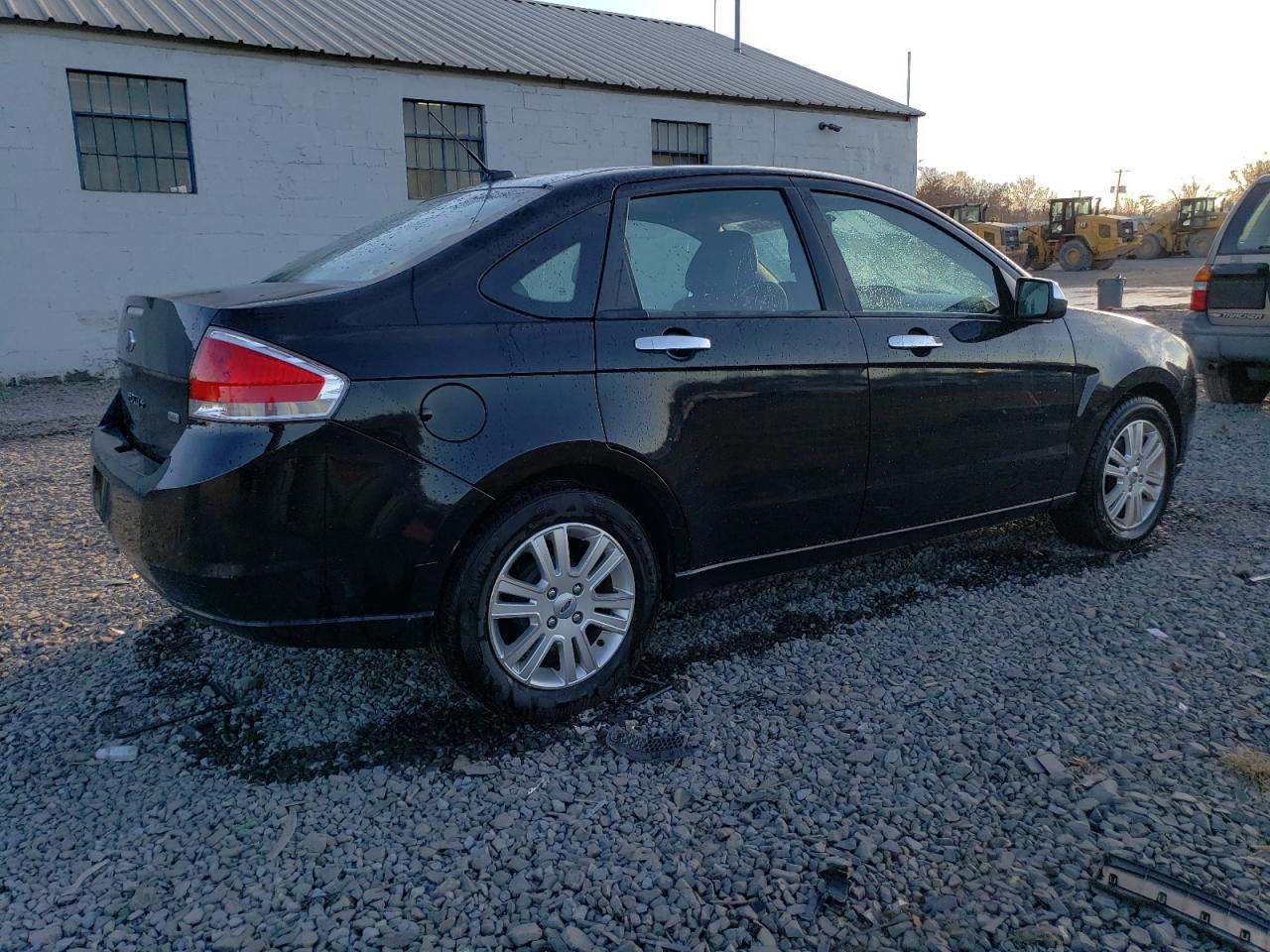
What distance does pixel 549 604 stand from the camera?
3.02m

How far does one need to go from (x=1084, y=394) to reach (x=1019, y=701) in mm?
1786

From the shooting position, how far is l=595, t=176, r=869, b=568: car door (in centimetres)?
310

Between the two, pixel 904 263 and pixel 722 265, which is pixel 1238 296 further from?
pixel 722 265

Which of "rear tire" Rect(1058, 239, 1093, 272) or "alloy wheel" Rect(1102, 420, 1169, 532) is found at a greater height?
"rear tire" Rect(1058, 239, 1093, 272)

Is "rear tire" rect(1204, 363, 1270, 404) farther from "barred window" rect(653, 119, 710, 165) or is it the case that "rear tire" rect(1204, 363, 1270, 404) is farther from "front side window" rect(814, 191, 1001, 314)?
"barred window" rect(653, 119, 710, 165)

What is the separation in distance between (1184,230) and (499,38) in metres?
31.7

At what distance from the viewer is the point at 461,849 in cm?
245

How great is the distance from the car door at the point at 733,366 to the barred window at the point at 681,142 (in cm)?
1444

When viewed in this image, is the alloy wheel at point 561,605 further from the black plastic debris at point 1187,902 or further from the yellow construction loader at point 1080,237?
the yellow construction loader at point 1080,237

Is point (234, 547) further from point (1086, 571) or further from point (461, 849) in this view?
point (1086, 571)

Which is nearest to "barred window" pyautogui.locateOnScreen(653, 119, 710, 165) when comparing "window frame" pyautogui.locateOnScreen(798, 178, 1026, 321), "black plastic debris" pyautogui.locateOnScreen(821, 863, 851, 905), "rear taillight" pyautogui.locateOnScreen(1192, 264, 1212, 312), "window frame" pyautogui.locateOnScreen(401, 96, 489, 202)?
"window frame" pyautogui.locateOnScreen(401, 96, 489, 202)

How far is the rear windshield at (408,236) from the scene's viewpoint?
302cm

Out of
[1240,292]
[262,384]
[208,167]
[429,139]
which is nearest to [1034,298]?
[262,384]

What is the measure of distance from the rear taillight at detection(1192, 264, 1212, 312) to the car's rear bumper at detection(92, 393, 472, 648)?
25.4 ft
